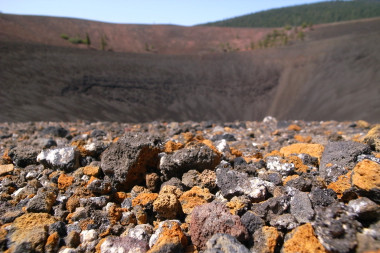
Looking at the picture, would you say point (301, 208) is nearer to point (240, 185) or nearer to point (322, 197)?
point (322, 197)

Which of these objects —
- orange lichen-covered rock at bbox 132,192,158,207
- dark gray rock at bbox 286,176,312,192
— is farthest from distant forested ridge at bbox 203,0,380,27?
orange lichen-covered rock at bbox 132,192,158,207

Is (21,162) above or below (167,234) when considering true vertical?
above

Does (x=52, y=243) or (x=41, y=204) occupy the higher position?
(x=41, y=204)

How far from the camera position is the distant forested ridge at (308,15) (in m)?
55.7

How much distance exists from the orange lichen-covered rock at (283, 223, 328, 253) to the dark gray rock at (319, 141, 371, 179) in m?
1.16

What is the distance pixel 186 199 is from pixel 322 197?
1.19 meters

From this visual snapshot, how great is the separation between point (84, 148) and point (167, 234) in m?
2.09

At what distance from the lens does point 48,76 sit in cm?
1711

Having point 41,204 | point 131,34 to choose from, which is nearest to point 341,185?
point 41,204

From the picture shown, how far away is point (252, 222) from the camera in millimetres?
2201

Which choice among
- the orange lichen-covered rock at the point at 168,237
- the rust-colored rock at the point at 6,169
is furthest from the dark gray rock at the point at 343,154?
the rust-colored rock at the point at 6,169

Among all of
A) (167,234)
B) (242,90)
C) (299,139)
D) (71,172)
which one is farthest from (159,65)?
(167,234)

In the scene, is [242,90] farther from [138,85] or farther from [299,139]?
[299,139]

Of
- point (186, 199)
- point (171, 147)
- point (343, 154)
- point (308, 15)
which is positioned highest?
point (308, 15)
